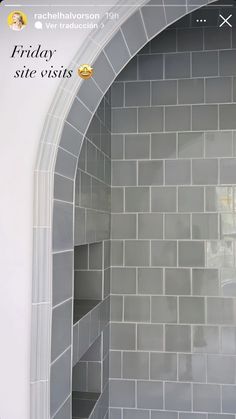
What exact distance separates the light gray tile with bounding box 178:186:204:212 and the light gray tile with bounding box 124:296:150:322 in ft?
1.58

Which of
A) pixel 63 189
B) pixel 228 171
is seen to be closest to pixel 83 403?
pixel 63 189

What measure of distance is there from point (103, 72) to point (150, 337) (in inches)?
50.5

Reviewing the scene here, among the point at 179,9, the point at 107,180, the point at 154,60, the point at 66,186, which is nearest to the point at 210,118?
the point at 154,60

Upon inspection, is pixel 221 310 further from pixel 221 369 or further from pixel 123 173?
pixel 123 173

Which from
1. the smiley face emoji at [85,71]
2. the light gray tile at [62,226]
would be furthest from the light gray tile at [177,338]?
the smiley face emoji at [85,71]

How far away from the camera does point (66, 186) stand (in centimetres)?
105

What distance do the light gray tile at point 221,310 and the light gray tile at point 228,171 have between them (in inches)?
22.1

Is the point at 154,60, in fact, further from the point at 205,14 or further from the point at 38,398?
the point at 38,398

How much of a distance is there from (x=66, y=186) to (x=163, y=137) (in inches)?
37.8

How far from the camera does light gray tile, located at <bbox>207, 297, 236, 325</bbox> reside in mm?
1783

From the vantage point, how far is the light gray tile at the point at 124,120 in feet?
6.26

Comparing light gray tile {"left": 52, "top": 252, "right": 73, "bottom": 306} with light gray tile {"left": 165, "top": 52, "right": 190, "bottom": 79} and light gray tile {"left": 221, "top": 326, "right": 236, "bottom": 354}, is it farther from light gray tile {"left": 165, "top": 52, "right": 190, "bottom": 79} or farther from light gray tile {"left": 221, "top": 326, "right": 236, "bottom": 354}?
light gray tile {"left": 165, "top": 52, "right": 190, "bottom": 79}

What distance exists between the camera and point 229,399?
69.1 inches

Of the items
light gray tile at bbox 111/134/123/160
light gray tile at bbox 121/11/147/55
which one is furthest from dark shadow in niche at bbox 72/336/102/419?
light gray tile at bbox 121/11/147/55
